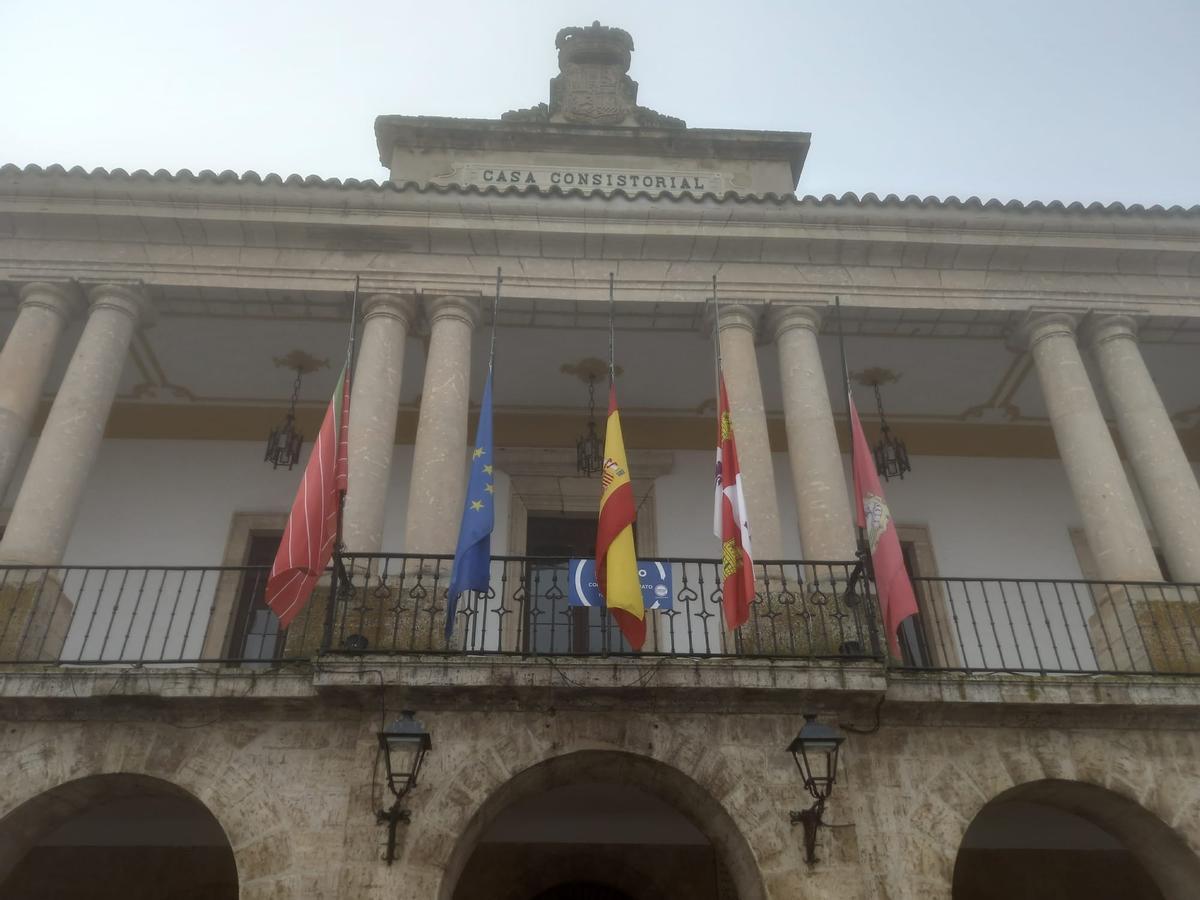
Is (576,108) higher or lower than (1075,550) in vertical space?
higher

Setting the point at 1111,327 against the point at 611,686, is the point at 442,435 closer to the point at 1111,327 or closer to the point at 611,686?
the point at 611,686

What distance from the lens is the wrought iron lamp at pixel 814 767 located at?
6.12m

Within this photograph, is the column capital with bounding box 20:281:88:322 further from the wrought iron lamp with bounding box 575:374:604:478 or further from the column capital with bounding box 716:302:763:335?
the column capital with bounding box 716:302:763:335

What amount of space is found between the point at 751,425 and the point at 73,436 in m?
5.83

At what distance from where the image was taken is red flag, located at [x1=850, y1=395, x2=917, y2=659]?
714cm

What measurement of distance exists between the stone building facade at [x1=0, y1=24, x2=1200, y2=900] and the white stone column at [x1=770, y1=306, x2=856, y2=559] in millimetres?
→ 37

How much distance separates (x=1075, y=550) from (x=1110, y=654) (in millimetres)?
3851

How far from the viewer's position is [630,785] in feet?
23.2

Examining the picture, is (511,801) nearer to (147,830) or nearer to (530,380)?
(147,830)

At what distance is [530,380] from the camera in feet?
36.9

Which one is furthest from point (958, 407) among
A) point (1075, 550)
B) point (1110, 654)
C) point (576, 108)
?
point (576, 108)

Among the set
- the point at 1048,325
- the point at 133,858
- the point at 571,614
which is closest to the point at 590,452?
the point at 571,614

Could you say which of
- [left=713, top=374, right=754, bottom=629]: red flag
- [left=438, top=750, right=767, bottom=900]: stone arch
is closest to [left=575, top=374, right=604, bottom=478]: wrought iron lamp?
[left=713, top=374, right=754, bottom=629]: red flag

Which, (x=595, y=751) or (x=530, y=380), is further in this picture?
(x=530, y=380)
